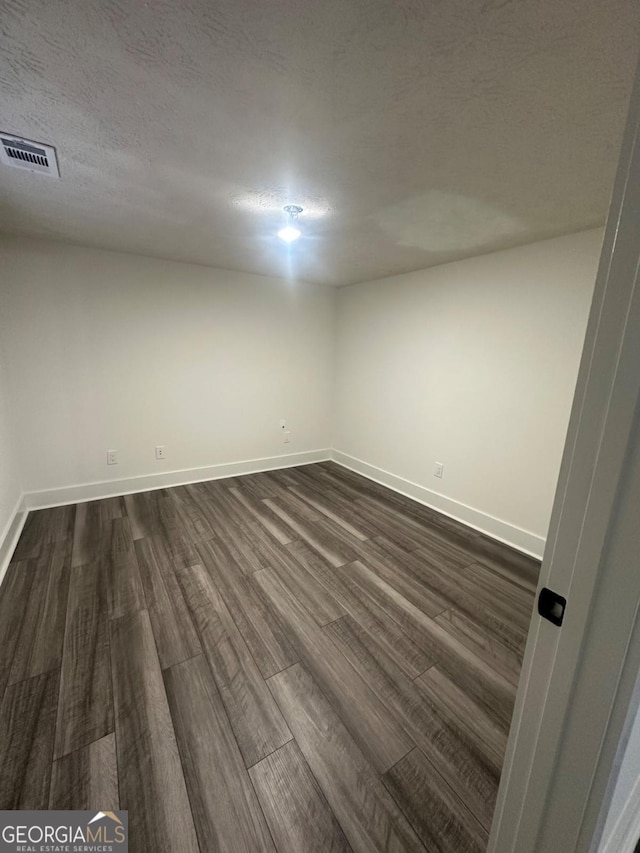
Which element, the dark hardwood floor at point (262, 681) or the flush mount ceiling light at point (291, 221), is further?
the flush mount ceiling light at point (291, 221)

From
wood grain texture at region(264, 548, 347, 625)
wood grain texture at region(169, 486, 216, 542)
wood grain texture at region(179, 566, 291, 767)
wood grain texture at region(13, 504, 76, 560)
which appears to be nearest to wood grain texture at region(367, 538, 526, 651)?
wood grain texture at region(264, 548, 347, 625)

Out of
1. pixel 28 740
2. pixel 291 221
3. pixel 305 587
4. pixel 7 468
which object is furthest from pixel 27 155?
pixel 305 587

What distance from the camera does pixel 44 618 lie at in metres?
1.73

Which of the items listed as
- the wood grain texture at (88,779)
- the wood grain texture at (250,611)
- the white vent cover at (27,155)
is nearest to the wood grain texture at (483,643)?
the wood grain texture at (250,611)

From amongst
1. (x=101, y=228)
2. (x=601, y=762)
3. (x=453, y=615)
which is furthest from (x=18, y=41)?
(x=453, y=615)

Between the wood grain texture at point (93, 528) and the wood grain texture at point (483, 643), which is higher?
the wood grain texture at point (93, 528)

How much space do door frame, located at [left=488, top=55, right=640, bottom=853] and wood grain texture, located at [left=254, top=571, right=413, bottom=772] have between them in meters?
0.62

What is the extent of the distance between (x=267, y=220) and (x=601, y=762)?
2499 mm

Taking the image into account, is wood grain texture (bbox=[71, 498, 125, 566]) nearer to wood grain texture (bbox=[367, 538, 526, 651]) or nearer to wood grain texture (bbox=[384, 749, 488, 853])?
wood grain texture (bbox=[367, 538, 526, 651])

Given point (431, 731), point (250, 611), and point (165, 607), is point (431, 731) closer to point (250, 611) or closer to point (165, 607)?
point (250, 611)

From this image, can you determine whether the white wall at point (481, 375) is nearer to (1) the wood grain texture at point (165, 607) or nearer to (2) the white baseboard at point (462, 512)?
(2) the white baseboard at point (462, 512)

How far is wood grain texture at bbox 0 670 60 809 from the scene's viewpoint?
1.03m

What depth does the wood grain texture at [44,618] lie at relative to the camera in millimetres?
1479

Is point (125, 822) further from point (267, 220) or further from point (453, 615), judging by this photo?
point (267, 220)
